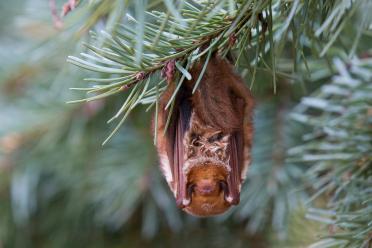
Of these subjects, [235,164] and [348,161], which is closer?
[235,164]

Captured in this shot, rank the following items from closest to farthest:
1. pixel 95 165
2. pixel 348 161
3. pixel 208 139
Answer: pixel 208 139
pixel 348 161
pixel 95 165

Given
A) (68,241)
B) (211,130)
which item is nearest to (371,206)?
(211,130)

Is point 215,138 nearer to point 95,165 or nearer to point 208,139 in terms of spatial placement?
point 208,139

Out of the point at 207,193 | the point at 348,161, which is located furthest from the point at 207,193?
the point at 348,161

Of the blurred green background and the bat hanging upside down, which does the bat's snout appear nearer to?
the bat hanging upside down

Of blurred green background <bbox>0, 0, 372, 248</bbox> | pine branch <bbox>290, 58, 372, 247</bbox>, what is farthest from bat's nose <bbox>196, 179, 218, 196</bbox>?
blurred green background <bbox>0, 0, 372, 248</bbox>

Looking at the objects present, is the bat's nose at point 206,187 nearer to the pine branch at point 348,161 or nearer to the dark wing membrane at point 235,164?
the dark wing membrane at point 235,164

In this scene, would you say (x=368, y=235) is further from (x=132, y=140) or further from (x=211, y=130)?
(x=132, y=140)

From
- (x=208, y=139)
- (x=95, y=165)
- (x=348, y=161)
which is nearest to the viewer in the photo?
(x=208, y=139)
